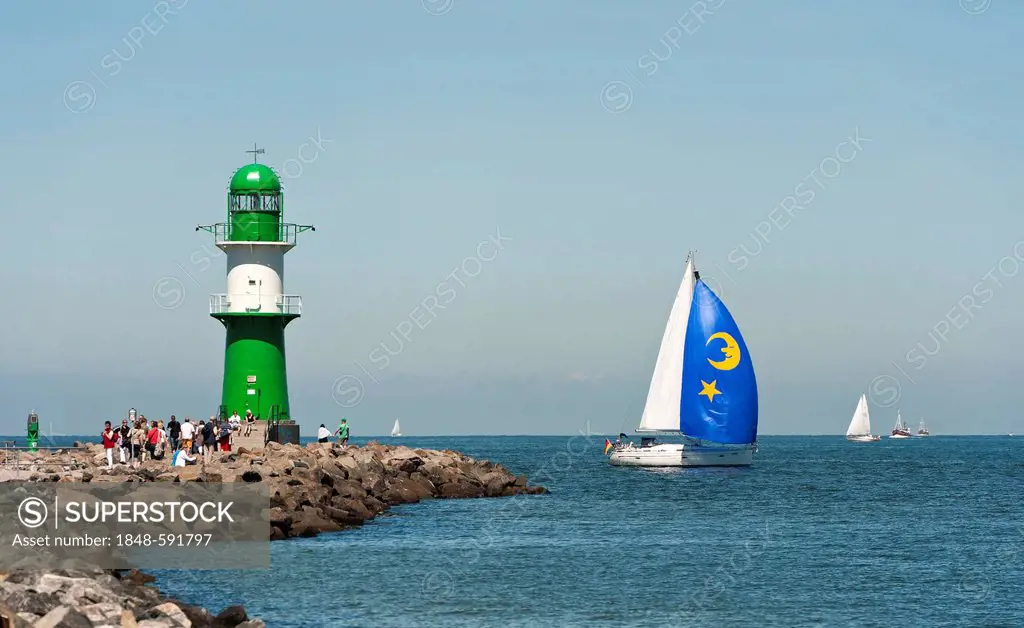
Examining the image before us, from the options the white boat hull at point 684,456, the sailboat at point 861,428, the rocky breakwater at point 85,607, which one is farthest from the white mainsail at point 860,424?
the rocky breakwater at point 85,607

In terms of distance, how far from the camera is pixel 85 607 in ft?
63.9

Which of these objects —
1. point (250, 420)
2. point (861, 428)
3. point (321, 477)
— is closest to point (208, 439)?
point (321, 477)

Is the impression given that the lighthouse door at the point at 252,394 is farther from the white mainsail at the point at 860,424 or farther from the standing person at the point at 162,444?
the white mainsail at the point at 860,424

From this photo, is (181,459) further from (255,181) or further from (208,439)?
(255,181)

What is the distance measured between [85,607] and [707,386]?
47.0m

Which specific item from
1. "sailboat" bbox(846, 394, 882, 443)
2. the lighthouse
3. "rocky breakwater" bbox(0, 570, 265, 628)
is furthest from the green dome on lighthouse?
"sailboat" bbox(846, 394, 882, 443)

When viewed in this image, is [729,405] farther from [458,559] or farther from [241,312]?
[458,559]

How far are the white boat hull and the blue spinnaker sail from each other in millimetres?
710

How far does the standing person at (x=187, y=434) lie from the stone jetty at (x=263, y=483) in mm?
800

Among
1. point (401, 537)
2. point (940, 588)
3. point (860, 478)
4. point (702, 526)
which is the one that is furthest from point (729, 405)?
A: point (940, 588)

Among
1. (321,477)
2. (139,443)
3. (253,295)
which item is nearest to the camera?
(321,477)

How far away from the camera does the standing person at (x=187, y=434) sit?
129 feet

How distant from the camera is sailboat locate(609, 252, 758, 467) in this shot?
63938 mm

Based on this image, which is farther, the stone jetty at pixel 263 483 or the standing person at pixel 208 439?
the standing person at pixel 208 439
